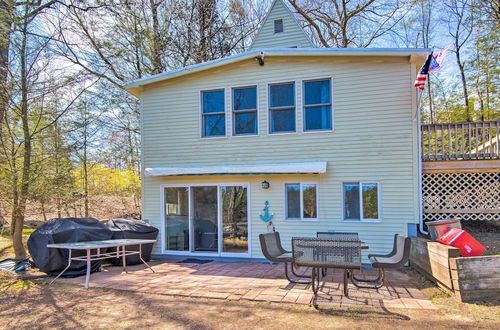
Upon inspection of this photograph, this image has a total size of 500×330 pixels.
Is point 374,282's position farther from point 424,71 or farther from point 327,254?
point 424,71

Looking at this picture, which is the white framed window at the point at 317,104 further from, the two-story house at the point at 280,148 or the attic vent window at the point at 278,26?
the attic vent window at the point at 278,26

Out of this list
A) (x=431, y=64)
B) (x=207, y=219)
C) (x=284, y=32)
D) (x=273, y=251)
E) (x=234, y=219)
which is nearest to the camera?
(x=273, y=251)

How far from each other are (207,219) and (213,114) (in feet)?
9.15

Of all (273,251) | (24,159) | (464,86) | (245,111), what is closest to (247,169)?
(245,111)

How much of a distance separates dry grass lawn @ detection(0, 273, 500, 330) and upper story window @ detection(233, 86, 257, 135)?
4.69 m

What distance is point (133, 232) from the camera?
8344 mm

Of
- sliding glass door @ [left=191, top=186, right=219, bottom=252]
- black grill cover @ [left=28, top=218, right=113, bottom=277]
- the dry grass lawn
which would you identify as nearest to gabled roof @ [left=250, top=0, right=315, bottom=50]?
sliding glass door @ [left=191, top=186, right=219, bottom=252]

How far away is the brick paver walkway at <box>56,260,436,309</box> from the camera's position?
504cm

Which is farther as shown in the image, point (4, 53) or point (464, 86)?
point (464, 86)

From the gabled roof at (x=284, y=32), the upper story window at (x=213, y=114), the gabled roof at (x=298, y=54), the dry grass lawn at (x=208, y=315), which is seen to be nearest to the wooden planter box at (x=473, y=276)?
the dry grass lawn at (x=208, y=315)

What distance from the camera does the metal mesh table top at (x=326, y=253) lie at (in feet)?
16.3

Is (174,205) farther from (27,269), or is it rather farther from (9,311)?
(9,311)

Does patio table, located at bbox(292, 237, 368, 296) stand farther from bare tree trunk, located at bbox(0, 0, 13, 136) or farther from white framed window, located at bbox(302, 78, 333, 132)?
bare tree trunk, located at bbox(0, 0, 13, 136)

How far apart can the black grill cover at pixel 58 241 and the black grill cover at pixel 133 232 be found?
2.08 ft
